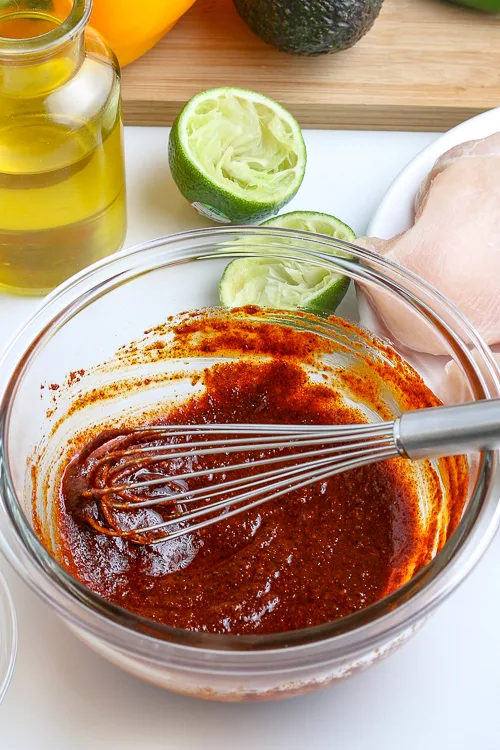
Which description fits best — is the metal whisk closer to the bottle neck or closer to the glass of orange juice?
the bottle neck

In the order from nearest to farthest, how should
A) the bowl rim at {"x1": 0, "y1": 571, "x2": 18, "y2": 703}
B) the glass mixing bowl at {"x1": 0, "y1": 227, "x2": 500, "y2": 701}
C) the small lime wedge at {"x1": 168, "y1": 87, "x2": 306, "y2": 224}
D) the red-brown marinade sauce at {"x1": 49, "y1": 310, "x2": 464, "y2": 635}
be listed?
1. the glass mixing bowl at {"x1": 0, "y1": 227, "x2": 500, "y2": 701}
2. the red-brown marinade sauce at {"x1": 49, "y1": 310, "x2": 464, "y2": 635}
3. the bowl rim at {"x1": 0, "y1": 571, "x2": 18, "y2": 703}
4. the small lime wedge at {"x1": 168, "y1": 87, "x2": 306, "y2": 224}

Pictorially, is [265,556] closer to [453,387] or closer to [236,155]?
Result: [453,387]

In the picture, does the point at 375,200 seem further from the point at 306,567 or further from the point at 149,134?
the point at 306,567

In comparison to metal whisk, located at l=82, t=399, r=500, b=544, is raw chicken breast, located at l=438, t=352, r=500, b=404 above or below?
above

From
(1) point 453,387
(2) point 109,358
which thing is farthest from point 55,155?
(1) point 453,387

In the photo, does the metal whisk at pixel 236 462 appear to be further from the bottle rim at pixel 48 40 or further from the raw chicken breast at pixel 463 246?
the bottle rim at pixel 48 40

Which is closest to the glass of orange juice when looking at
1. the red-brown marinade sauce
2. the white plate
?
the white plate
